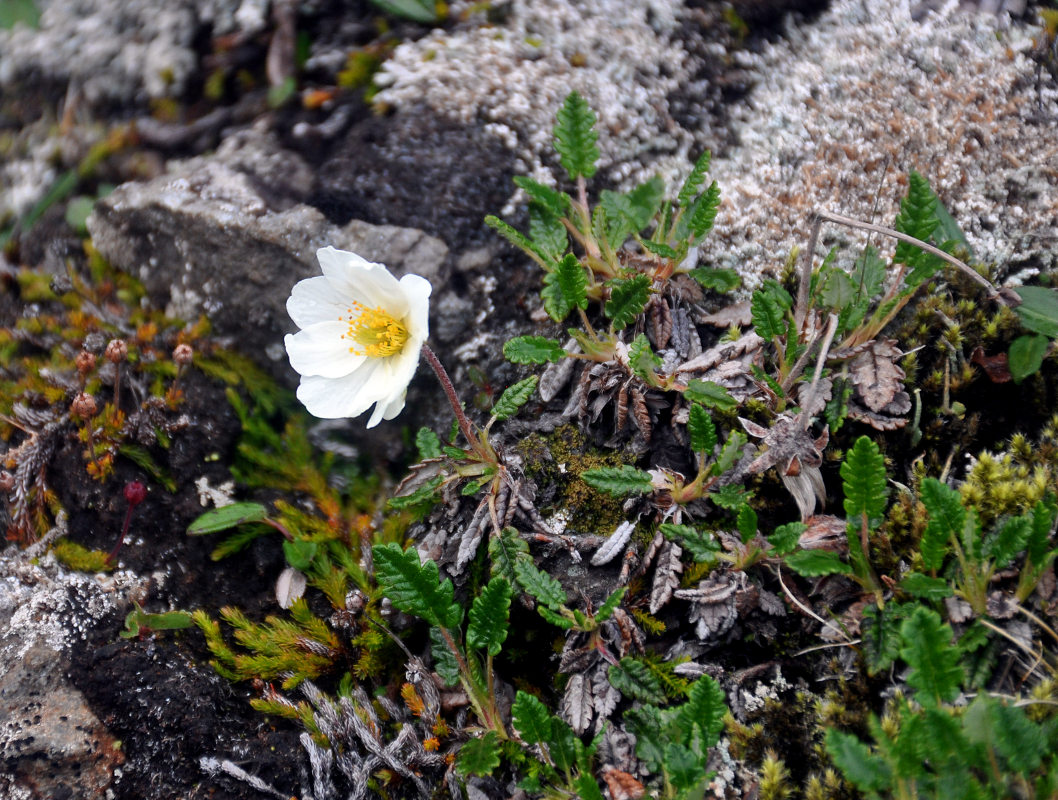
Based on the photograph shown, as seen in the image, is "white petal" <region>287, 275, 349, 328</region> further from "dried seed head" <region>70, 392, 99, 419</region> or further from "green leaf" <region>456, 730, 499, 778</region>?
"green leaf" <region>456, 730, 499, 778</region>

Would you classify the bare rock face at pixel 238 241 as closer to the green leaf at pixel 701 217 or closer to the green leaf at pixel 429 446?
the green leaf at pixel 429 446

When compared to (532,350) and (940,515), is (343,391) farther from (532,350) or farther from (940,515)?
(940,515)

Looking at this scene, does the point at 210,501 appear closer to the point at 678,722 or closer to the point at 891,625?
the point at 678,722

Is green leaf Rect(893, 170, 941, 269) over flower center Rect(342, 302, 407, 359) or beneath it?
over

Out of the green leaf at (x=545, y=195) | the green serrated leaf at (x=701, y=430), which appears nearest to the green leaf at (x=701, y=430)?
the green serrated leaf at (x=701, y=430)

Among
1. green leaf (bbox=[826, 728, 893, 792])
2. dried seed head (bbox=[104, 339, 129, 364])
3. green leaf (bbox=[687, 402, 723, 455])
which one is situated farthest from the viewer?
dried seed head (bbox=[104, 339, 129, 364])

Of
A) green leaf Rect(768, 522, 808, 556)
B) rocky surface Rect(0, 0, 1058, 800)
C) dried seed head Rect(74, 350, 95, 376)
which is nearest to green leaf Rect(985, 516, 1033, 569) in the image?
green leaf Rect(768, 522, 808, 556)
